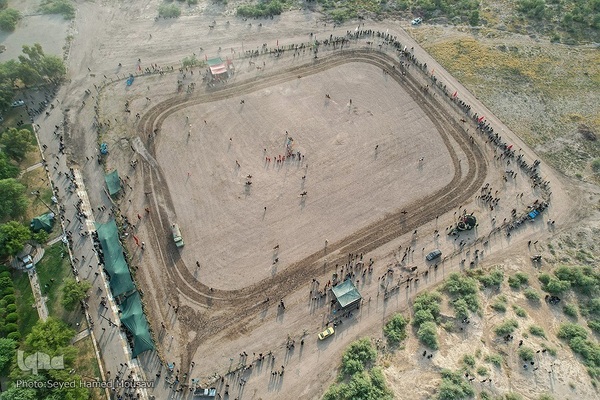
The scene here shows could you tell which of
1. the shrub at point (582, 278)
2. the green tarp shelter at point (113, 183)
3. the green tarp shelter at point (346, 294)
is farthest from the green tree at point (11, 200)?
the shrub at point (582, 278)

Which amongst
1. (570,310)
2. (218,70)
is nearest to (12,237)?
(218,70)

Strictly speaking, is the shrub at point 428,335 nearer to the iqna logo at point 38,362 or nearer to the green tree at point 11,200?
the iqna logo at point 38,362

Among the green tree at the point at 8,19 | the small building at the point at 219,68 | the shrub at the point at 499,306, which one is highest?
Answer: the green tree at the point at 8,19

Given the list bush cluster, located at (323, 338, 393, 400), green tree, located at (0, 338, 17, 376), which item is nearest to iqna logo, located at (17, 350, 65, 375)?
green tree, located at (0, 338, 17, 376)

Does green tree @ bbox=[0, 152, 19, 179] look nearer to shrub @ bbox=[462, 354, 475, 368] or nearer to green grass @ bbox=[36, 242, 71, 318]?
green grass @ bbox=[36, 242, 71, 318]

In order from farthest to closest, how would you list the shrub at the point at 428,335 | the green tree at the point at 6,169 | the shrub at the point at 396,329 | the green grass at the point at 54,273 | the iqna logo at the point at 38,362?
1. the green tree at the point at 6,169
2. the green grass at the point at 54,273
3. the shrub at the point at 396,329
4. the shrub at the point at 428,335
5. the iqna logo at the point at 38,362

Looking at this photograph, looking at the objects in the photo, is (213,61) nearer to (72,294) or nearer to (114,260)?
(114,260)
